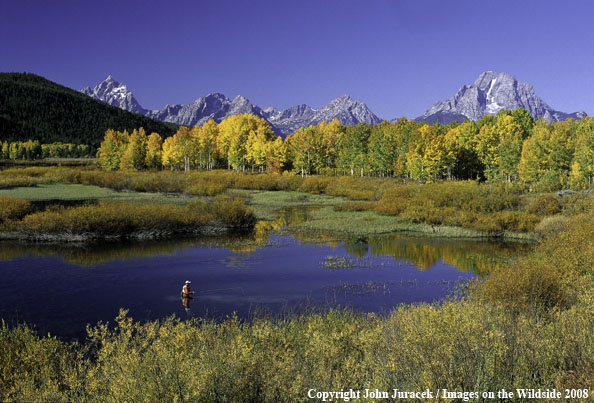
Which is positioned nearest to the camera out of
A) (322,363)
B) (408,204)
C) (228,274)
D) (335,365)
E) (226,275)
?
(322,363)

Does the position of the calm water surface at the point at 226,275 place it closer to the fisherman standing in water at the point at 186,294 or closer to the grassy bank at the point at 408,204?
the fisherman standing in water at the point at 186,294

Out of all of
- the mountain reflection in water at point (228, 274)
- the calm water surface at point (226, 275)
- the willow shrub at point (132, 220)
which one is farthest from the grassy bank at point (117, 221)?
the calm water surface at point (226, 275)

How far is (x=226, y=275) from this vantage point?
2217cm

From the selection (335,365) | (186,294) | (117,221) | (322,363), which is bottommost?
(186,294)

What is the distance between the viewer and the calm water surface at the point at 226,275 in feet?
55.1

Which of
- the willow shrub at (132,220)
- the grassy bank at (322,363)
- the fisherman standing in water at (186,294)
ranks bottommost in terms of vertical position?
the fisherman standing in water at (186,294)

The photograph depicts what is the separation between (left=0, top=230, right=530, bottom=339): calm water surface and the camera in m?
16.8

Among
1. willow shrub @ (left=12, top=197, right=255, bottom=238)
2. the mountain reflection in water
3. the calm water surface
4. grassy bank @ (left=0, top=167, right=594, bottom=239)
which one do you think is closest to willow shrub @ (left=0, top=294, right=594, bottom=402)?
the mountain reflection in water

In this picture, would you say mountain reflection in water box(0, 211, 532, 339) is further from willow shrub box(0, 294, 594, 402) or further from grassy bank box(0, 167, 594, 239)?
willow shrub box(0, 294, 594, 402)

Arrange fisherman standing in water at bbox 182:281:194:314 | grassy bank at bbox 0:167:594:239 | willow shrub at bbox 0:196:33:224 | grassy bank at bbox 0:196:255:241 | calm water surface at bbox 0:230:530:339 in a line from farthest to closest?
grassy bank at bbox 0:167:594:239
willow shrub at bbox 0:196:33:224
grassy bank at bbox 0:196:255:241
fisherman standing in water at bbox 182:281:194:314
calm water surface at bbox 0:230:530:339

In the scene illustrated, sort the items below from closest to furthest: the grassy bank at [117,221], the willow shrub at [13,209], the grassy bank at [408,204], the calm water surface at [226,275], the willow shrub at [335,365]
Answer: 1. the willow shrub at [335,365]
2. the calm water surface at [226,275]
3. the grassy bank at [117,221]
4. the willow shrub at [13,209]
5. the grassy bank at [408,204]

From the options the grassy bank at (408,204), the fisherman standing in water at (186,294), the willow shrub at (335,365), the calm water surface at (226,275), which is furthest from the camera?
the grassy bank at (408,204)

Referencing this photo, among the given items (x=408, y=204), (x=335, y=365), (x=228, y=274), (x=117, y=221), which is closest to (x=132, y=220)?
(x=117, y=221)

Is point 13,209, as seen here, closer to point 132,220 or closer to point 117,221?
point 117,221
